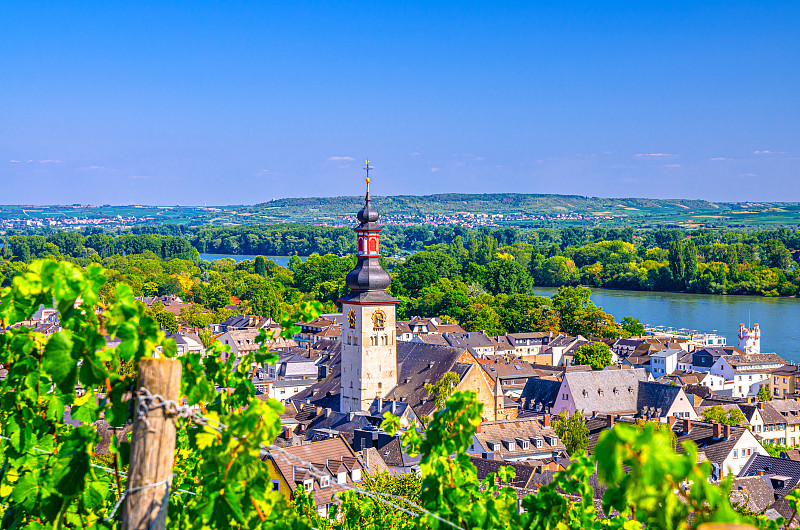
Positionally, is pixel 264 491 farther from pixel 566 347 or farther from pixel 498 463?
pixel 566 347

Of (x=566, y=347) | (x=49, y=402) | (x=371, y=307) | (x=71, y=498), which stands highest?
(x=49, y=402)

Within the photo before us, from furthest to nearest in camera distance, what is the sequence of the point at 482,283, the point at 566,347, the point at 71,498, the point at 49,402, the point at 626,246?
1. the point at 626,246
2. the point at 482,283
3. the point at 566,347
4. the point at 49,402
5. the point at 71,498

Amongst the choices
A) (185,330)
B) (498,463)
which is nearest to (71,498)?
(498,463)

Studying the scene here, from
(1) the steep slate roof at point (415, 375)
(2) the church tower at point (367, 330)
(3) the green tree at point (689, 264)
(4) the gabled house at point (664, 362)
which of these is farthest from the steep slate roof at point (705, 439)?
(3) the green tree at point (689, 264)

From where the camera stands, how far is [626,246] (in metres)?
117

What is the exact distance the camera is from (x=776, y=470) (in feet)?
69.9

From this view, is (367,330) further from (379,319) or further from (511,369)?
(511,369)

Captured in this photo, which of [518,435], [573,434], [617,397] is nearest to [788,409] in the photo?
[617,397]

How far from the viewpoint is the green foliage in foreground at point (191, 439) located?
2.50 m

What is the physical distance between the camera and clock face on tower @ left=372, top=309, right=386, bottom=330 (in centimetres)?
2695

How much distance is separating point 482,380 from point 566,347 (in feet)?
72.1

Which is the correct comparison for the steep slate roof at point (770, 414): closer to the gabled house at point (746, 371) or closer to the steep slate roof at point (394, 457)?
the gabled house at point (746, 371)

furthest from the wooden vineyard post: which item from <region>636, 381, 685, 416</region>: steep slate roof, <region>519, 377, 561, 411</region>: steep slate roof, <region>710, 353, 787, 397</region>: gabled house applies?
<region>710, 353, 787, 397</region>: gabled house

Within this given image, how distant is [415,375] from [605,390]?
7576 mm
